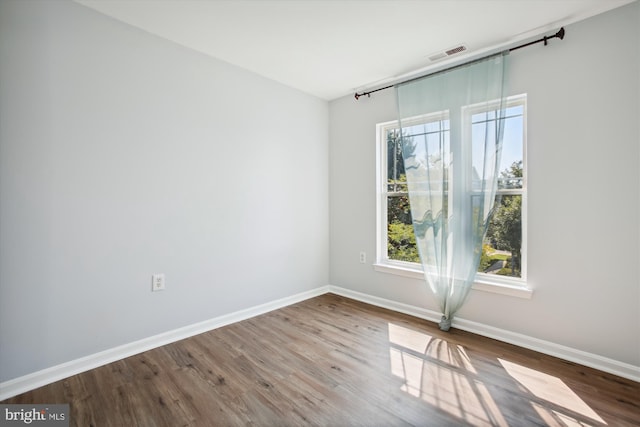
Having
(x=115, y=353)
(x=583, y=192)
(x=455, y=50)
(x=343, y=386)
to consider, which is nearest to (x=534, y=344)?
(x=583, y=192)

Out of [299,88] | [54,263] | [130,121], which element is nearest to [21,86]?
[130,121]

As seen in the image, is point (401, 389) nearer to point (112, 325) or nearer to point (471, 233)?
point (471, 233)

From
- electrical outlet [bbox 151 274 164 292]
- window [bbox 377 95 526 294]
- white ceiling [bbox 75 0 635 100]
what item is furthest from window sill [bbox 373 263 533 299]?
electrical outlet [bbox 151 274 164 292]

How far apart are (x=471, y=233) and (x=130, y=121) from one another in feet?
9.44

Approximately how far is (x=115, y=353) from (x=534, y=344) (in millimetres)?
3167

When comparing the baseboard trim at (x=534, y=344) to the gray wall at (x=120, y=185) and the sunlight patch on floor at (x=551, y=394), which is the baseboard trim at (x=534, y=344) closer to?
the sunlight patch on floor at (x=551, y=394)

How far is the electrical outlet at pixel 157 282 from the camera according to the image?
2.41 m

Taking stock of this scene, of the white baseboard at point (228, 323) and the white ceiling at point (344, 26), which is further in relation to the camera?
the white ceiling at point (344, 26)

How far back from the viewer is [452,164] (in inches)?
108

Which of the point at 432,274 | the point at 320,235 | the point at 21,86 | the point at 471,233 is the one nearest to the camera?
the point at 21,86

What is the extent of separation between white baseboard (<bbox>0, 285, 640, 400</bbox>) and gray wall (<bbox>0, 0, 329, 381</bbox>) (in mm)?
54

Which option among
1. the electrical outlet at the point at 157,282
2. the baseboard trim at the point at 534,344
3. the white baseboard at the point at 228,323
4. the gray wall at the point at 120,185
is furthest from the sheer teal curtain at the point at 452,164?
the electrical outlet at the point at 157,282

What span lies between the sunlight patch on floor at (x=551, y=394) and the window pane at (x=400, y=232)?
4.28ft

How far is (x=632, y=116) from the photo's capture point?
1.99 metres
